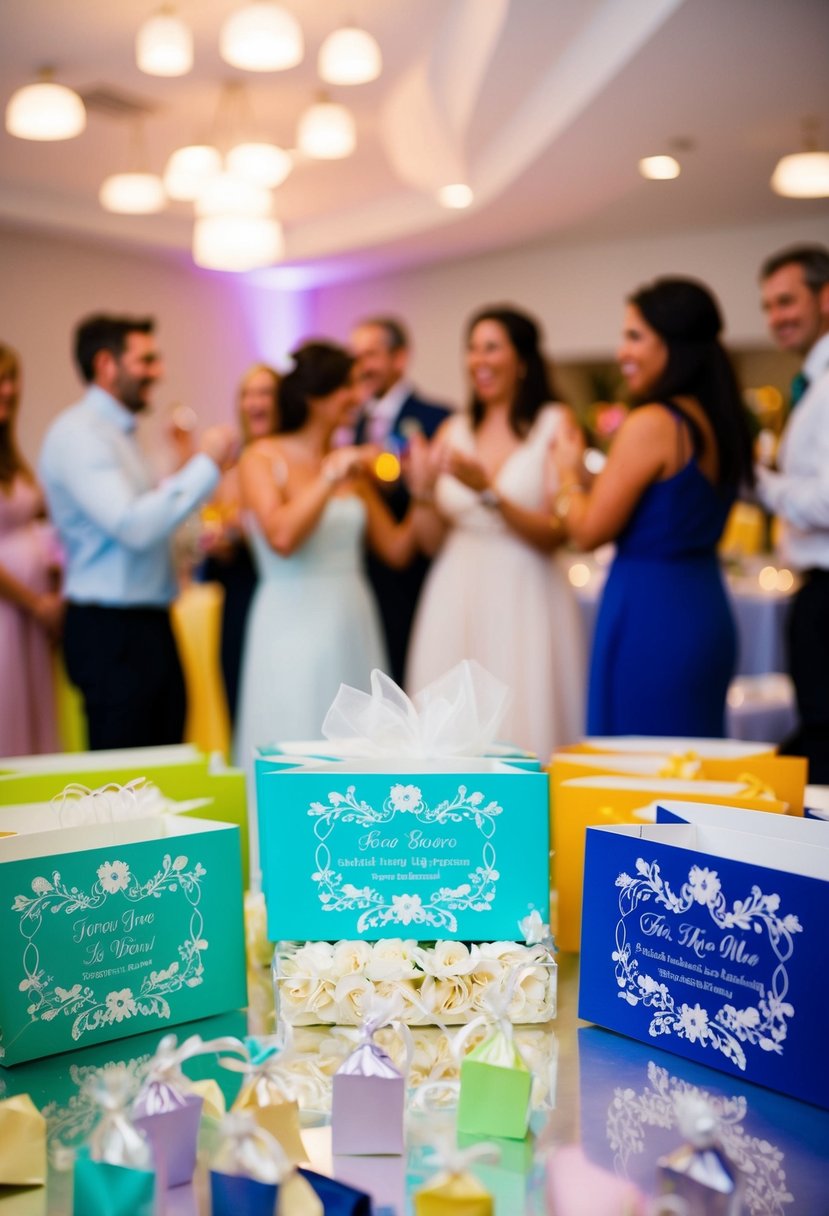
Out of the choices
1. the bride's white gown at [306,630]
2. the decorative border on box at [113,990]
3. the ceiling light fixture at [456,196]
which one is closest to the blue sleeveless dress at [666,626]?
the bride's white gown at [306,630]

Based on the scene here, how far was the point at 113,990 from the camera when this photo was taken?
1.05 m

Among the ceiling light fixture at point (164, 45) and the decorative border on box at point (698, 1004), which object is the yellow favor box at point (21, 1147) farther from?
the ceiling light fixture at point (164, 45)

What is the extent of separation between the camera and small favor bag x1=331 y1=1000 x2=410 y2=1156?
88 cm

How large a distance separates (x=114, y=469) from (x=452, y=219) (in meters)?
4.84

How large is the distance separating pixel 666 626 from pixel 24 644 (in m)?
1.84

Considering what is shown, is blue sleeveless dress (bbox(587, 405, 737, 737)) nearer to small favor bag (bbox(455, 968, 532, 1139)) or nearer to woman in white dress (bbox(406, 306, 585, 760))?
woman in white dress (bbox(406, 306, 585, 760))

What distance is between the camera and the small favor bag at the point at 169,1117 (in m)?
0.82

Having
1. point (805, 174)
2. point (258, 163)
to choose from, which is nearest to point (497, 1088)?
point (258, 163)

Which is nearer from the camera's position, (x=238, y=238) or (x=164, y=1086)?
(x=164, y=1086)

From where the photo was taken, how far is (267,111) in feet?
19.5

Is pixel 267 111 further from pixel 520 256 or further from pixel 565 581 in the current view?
pixel 565 581

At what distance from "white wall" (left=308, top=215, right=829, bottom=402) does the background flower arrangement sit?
23.0 feet

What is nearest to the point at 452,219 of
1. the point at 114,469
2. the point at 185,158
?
the point at 185,158

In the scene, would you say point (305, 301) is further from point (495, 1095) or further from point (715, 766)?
point (495, 1095)
